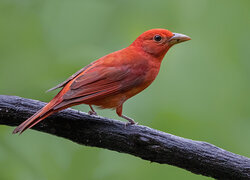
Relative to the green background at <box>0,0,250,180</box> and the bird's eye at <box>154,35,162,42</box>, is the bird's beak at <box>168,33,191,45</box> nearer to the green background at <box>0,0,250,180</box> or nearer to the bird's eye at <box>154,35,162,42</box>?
the bird's eye at <box>154,35,162,42</box>

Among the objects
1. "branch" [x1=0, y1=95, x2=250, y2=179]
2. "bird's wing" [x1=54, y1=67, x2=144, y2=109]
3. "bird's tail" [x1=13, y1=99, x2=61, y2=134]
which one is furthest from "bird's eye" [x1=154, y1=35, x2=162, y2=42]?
"bird's tail" [x1=13, y1=99, x2=61, y2=134]

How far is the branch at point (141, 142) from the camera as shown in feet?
14.5

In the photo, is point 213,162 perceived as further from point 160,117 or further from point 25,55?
point 25,55

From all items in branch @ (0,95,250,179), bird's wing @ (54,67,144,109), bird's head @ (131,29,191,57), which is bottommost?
branch @ (0,95,250,179)

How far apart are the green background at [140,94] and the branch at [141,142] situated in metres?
0.70

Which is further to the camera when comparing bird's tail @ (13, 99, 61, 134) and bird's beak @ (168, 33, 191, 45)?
bird's beak @ (168, 33, 191, 45)

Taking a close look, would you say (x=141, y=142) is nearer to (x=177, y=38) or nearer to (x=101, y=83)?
(x=101, y=83)

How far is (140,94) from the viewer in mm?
5723

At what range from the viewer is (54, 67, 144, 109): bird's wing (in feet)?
14.5

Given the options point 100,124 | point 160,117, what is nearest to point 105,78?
point 100,124

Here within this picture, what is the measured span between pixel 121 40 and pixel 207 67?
1122 millimetres

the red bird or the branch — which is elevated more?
the red bird

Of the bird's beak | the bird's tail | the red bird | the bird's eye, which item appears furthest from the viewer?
the bird's eye

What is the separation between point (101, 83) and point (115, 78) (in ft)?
0.53
